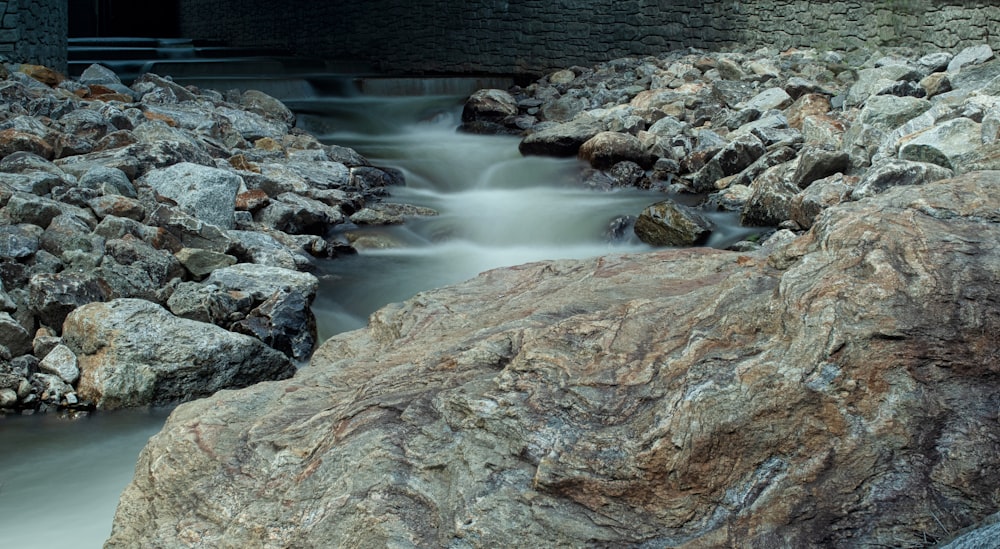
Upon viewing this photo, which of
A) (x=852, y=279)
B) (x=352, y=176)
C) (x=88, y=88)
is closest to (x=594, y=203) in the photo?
(x=352, y=176)

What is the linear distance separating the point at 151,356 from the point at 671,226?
336cm

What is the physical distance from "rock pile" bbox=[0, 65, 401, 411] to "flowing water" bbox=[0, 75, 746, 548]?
210 millimetres

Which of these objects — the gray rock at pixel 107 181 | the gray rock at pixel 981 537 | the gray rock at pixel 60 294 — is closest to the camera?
the gray rock at pixel 981 537

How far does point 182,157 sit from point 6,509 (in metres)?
3.62

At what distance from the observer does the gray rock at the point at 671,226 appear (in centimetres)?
591

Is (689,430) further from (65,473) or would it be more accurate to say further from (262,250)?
(262,250)

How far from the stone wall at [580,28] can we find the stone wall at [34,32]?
17.5ft

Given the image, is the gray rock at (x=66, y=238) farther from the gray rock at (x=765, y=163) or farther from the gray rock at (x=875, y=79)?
the gray rock at (x=875, y=79)

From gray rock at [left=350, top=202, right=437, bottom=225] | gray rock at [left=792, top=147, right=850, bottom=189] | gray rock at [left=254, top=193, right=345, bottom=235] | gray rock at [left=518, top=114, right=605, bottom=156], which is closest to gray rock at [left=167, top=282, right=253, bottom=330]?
gray rock at [left=254, top=193, right=345, bottom=235]

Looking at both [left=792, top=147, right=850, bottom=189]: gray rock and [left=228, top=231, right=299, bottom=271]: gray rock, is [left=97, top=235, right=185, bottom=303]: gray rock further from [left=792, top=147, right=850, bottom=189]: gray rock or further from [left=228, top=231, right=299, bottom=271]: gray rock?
[left=792, top=147, right=850, bottom=189]: gray rock

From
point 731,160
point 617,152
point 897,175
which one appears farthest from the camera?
point 617,152

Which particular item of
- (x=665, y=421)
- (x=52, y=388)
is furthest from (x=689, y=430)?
(x=52, y=388)

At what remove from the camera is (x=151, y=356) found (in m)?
3.69

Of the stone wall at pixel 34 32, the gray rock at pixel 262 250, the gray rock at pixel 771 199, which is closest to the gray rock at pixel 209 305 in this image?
the gray rock at pixel 262 250
